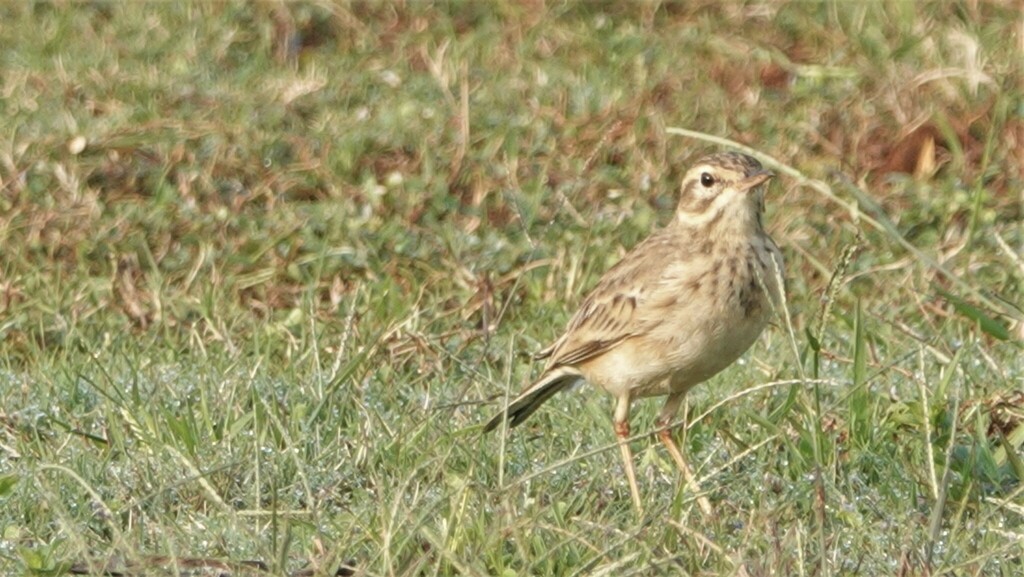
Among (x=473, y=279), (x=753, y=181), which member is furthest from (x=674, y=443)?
(x=473, y=279)

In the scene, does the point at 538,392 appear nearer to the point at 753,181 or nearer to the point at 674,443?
the point at 674,443

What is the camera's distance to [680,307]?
550 centimetres

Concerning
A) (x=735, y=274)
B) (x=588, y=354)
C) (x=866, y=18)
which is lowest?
(x=866, y=18)

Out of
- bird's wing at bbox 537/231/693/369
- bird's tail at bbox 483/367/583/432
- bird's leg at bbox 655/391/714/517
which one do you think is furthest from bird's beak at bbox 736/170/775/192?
bird's tail at bbox 483/367/583/432

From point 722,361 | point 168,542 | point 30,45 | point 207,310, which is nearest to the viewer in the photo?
point 168,542

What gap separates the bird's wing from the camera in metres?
5.62

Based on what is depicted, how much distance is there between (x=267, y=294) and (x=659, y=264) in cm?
217

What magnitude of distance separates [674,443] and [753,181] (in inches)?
30.9

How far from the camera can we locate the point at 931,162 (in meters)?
8.46

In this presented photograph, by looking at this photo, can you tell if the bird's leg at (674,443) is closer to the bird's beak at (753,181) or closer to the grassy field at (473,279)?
the grassy field at (473,279)

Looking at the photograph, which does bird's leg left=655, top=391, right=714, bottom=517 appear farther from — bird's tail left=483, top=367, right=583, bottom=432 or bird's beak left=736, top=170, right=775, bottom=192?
bird's beak left=736, top=170, right=775, bottom=192

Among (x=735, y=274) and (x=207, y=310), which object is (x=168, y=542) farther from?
(x=207, y=310)

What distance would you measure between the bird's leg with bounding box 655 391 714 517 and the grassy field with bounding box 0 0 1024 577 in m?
0.06

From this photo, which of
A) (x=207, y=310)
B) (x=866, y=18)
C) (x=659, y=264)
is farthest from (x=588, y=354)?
(x=866, y=18)
